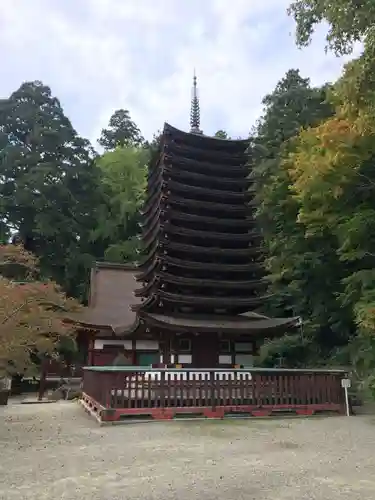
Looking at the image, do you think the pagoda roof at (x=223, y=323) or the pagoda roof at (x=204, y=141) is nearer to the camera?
the pagoda roof at (x=223, y=323)

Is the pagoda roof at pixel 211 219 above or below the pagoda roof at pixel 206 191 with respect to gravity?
below

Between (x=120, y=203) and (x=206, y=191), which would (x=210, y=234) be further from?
(x=120, y=203)

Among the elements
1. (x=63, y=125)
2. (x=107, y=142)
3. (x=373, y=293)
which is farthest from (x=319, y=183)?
(x=107, y=142)

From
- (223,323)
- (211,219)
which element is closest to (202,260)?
(211,219)

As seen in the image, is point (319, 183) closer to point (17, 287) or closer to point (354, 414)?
point (354, 414)

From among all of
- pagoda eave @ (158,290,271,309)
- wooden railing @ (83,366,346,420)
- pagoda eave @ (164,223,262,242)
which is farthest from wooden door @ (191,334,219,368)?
pagoda eave @ (164,223,262,242)

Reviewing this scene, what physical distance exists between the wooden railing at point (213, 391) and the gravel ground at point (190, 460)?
2.29ft

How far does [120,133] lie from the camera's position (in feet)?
150

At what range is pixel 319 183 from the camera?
14.0 meters

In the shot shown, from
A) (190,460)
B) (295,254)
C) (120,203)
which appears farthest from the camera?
(120,203)

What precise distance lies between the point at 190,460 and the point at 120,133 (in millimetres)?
42911

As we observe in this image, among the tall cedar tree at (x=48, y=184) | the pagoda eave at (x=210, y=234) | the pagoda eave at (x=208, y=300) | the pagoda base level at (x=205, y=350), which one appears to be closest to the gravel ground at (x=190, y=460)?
the pagoda base level at (x=205, y=350)

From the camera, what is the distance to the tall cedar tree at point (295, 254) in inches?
746

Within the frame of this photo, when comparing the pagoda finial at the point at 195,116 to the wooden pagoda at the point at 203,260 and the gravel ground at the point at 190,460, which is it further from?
the gravel ground at the point at 190,460
